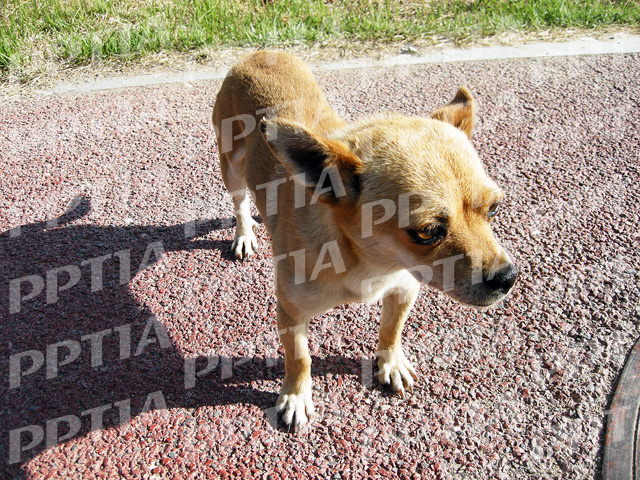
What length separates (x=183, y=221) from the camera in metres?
4.68

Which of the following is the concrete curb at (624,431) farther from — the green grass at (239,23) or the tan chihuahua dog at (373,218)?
the green grass at (239,23)

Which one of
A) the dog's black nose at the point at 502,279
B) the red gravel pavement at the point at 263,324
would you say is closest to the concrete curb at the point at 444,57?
the red gravel pavement at the point at 263,324

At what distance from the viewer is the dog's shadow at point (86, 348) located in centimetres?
326

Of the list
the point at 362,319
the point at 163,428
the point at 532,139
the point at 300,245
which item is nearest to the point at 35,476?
the point at 163,428

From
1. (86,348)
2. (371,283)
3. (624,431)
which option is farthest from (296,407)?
(624,431)

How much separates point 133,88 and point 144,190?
1.95 meters

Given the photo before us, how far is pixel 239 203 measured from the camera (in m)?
4.39

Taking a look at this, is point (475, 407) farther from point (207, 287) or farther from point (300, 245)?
point (207, 287)

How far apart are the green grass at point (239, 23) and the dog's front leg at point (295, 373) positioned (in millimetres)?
4875

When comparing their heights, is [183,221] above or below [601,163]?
below

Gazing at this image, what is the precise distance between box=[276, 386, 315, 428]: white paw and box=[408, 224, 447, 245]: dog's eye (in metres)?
1.33

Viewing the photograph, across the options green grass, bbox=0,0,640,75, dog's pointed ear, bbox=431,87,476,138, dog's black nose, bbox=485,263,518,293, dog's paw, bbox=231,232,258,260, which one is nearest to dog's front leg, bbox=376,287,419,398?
dog's black nose, bbox=485,263,518,293

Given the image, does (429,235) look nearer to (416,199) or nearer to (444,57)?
(416,199)

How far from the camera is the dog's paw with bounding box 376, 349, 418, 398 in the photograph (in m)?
3.32
